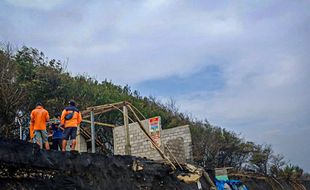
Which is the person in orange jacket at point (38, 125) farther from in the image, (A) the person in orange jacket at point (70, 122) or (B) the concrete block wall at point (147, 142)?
(B) the concrete block wall at point (147, 142)

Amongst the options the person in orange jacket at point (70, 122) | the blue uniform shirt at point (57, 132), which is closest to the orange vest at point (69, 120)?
the person in orange jacket at point (70, 122)

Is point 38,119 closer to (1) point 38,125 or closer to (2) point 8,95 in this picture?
(1) point 38,125

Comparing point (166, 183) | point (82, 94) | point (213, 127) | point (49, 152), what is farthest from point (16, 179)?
point (213, 127)

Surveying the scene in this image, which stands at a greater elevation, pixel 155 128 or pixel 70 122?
pixel 155 128

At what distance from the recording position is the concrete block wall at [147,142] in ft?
49.4

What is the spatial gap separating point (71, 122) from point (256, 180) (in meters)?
12.3

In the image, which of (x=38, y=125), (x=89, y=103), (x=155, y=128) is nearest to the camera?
(x=38, y=125)

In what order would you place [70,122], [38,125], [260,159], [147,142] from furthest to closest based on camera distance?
[260,159]
[147,142]
[70,122]
[38,125]

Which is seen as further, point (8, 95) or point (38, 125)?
point (8, 95)

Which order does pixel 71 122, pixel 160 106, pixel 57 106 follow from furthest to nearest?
pixel 160 106 → pixel 57 106 → pixel 71 122

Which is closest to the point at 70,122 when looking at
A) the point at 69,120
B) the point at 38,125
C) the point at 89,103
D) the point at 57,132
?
the point at 69,120

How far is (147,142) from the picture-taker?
49.2 feet

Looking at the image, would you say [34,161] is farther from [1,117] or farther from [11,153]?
[1,117]

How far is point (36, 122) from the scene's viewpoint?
938 cm
